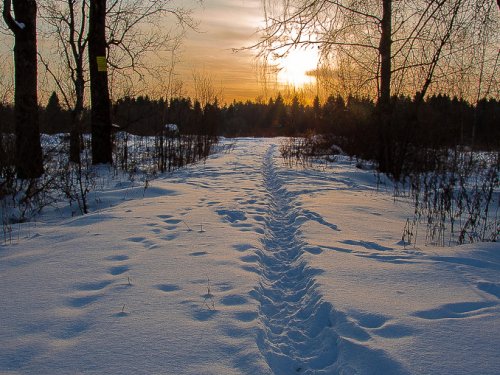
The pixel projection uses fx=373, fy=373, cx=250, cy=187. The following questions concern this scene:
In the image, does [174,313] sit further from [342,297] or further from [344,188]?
[344,188]

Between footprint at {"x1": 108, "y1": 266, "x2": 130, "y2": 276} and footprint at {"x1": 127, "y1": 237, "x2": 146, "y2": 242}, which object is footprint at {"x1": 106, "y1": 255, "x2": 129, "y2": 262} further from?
footprint at {"x1": 127, "y1": 237, "x2": 146, "y2": 242}

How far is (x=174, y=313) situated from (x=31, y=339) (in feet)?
2.83

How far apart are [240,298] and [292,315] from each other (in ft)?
1.36

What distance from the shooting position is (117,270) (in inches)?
133

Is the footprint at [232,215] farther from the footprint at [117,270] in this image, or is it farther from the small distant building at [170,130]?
the small distant building at [170,130]

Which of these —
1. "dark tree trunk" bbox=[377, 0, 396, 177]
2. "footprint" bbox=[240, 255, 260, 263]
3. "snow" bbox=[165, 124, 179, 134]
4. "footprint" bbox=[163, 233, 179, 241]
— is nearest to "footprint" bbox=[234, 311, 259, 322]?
"footprint" bbox=[240, 255, 260, 263]

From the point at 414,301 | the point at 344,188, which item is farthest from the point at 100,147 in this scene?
the point at 414,301

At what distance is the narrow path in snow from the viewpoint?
2189mm

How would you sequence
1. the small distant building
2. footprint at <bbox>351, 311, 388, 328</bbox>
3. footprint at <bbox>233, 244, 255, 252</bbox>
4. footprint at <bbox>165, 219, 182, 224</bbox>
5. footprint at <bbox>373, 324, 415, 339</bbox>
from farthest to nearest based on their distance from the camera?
the small distant building → footprint at <bbox>165, 219, 182, 224</bbox> → footprint at <bbox>233, 244, 255, 252</bbox> → footprint at <bbox>351, 311, 388, 328</bbox> → footprint at <bbox>373, 324, 415, 339</bbox>

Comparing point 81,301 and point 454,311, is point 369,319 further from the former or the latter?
point 81,301

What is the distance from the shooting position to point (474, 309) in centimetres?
262

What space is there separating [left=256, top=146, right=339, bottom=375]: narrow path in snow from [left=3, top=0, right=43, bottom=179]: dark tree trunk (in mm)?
5427

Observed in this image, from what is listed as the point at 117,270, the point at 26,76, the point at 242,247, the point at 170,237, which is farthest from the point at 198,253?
the point at 26,76

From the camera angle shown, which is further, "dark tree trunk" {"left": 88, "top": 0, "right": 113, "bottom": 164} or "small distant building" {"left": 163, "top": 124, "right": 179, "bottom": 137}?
"small distant building" {"left": 163, "top": 124, "right": 179, "bottom": 137}
